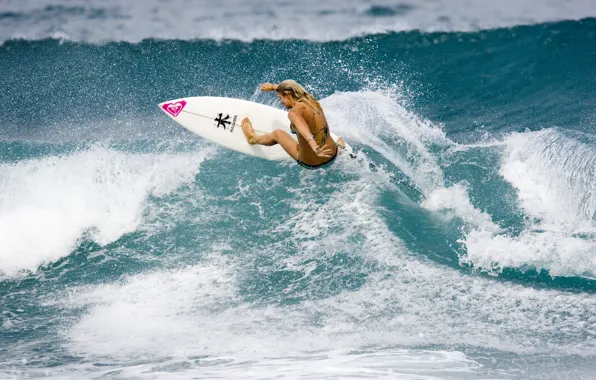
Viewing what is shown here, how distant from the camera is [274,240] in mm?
6105

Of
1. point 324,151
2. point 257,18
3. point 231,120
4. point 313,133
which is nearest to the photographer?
point 313,133

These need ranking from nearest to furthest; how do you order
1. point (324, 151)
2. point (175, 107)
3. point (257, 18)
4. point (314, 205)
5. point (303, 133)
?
point (303, 133), point (324, 151), point (314, 205), point (175, 107), point (257, 18)

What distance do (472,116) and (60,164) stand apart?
201 inches

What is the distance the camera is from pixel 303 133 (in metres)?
5.54

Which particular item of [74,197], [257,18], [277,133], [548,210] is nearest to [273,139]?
[277,133]

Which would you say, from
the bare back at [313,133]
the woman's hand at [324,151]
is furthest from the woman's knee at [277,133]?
the woman's hand at [324,151]

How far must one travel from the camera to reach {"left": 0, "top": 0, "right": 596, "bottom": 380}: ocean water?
16.3 feet

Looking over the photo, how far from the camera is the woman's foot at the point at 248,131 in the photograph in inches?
260

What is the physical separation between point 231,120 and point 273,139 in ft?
2.33

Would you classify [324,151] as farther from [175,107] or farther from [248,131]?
[175,107]

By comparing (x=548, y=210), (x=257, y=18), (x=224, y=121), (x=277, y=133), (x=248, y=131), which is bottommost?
(x=548, y=210)

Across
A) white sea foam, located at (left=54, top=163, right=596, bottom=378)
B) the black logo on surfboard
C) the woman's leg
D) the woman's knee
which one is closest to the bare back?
the woman's leg

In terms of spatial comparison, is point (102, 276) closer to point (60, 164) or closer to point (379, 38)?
point (60, 164)

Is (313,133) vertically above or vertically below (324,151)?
above
